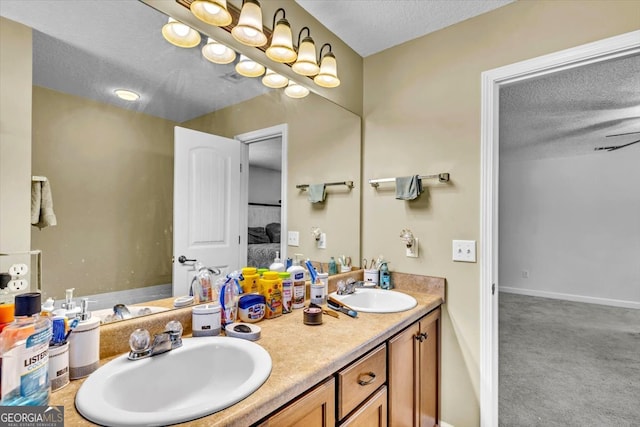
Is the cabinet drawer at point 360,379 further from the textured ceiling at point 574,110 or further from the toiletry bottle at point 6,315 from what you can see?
the textured ceiling at point 574,110

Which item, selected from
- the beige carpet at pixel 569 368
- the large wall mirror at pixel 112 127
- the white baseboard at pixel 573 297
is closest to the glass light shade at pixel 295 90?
the large wall mirror at pixel 112 127

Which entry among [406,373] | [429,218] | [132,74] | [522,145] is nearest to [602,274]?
[522,145]

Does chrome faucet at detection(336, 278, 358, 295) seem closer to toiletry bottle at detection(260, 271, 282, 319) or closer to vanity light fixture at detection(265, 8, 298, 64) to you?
toiletry bottle at detection(260, 271, 282, 319)

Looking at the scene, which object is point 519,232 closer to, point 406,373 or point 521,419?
point 521,419

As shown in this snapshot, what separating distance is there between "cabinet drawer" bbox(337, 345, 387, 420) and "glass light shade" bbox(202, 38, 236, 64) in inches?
→ 54.1

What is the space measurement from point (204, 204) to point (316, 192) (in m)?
0.80

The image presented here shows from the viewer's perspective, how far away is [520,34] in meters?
1.68

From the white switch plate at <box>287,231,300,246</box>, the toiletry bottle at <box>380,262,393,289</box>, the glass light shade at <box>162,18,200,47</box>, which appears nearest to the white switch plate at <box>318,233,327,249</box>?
the white switch plate at <box>287,231,300,246</box>

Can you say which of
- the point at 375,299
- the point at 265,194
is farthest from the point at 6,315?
the point at 375,299

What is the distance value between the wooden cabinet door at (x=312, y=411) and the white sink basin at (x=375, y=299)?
2.45ft

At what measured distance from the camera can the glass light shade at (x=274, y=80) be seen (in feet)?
5.45

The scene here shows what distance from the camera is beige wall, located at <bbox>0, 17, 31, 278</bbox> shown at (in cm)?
85

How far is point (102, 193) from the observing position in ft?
3.44

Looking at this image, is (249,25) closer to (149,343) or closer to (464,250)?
(149,343)
